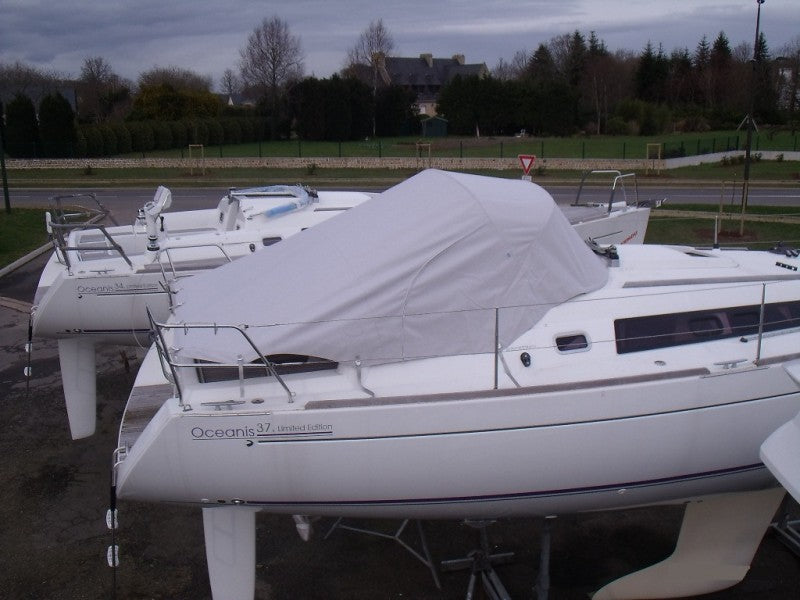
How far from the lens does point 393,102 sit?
142ft

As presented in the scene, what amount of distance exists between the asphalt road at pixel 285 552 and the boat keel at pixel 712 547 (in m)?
0.18

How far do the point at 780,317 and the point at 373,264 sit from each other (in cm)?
276

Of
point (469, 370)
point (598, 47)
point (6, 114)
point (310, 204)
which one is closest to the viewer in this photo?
point (469, 370)

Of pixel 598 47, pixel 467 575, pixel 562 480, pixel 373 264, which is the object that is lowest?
pixel 467 575

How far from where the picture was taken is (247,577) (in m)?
4.00

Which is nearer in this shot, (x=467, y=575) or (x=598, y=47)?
(x=467, y=575)

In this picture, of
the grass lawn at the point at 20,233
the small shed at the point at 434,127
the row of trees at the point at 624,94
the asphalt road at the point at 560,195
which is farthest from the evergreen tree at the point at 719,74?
the grass lawn at the point at 20,233

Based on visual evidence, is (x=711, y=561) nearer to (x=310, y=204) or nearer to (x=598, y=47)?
(x=310, y=204)

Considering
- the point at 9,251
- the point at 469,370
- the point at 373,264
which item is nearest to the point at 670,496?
the point at 469,370

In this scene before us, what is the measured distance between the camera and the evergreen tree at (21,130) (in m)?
29.5

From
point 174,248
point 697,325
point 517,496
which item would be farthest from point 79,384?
point 697,325

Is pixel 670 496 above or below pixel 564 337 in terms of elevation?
below

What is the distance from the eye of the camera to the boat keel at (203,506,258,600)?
399 centimetres

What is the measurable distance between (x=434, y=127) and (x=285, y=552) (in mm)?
41008
